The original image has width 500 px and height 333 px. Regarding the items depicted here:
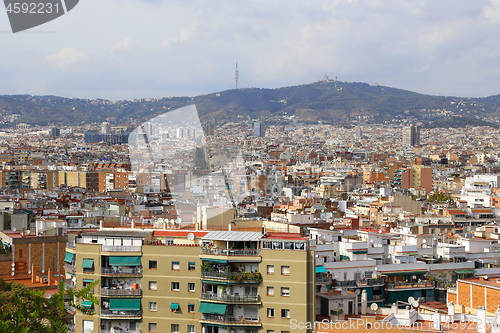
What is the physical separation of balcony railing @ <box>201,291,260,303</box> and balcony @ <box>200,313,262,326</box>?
18 cm

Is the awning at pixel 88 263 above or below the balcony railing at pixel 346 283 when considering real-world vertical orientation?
above

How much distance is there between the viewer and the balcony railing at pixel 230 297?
7543 millimetres

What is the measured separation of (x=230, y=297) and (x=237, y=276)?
9.2 inches

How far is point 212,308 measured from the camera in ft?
24.9

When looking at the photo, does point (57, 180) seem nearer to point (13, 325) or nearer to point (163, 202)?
point (163, 202)

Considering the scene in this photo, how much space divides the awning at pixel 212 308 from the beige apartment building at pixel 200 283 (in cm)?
1

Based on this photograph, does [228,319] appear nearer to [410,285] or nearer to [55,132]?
[410,285]

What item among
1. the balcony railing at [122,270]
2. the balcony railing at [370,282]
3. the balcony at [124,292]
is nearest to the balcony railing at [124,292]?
the balcony at [124,292]

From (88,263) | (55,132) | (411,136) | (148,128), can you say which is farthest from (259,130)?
(88,263)

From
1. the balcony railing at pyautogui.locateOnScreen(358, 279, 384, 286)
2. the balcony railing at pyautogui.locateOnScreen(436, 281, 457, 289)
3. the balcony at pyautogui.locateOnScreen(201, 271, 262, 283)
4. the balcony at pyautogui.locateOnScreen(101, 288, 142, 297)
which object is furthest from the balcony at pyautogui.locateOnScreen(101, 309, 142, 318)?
the balcony railing at pyautogui.locateOnScreen(436, 281, 457, 289)

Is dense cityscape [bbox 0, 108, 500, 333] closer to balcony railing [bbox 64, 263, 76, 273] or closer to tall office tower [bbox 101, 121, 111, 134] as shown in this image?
balcony railing [bbox 64, 263, 76, 273]

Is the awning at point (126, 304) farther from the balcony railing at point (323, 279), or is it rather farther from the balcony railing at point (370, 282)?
the balcony railing at point (370, 282)

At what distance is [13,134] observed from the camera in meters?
99.6

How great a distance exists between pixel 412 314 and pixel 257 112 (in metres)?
135
